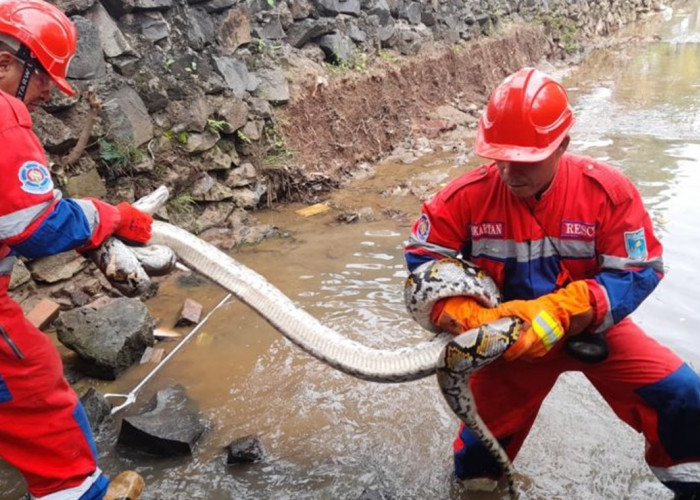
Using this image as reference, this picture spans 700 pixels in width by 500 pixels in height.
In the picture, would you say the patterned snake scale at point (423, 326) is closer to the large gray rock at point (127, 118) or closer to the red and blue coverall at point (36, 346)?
the red and blue coverall at point (36, 346)

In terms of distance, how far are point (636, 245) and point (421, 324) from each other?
1.00 metres

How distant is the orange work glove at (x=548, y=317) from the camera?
2434 mm

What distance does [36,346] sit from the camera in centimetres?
271

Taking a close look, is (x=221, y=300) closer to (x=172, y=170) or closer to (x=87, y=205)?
(x=172, y=170)

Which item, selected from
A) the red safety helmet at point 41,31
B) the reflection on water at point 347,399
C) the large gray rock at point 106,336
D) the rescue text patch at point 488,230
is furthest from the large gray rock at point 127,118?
the rescue text patch at point 488,230

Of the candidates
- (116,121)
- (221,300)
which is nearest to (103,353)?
(221,300)

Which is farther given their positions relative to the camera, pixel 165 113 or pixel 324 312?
pixel 165 113

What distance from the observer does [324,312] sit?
5312mm

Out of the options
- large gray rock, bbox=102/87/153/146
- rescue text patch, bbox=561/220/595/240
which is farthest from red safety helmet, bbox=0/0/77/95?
large gray rock, bbox=102/87/153/146

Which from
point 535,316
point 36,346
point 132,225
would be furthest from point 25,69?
point 535,316

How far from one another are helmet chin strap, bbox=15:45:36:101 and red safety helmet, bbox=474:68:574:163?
6.82ft

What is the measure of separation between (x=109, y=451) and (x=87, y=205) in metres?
Answer: 1.74

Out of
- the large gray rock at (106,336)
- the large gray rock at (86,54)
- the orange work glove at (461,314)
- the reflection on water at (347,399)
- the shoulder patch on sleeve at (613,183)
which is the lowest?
the reflection on water at (347,399)

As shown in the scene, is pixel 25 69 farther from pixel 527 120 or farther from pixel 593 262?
pixel 593 262
